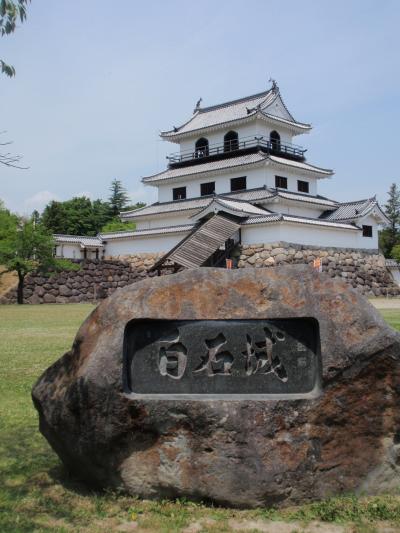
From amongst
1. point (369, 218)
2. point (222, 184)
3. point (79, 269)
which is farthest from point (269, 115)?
point (79, 269)

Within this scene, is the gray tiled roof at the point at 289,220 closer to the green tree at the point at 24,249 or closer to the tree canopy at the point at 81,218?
the green tree at the point at 24,249

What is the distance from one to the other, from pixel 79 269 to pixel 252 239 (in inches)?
379

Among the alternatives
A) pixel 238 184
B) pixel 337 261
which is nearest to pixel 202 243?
pixel 238 184

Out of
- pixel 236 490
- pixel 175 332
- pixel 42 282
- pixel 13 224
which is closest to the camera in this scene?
pixel 236 490

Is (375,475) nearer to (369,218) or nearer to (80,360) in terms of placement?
(80,360)

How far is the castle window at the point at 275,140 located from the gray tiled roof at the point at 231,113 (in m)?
1.13

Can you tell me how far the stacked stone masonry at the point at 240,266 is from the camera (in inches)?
1157

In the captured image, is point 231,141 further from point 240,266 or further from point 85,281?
point 85,281

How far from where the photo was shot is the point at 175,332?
3.79 m

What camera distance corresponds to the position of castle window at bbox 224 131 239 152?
1431 inches

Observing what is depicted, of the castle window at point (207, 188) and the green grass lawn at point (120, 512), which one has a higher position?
the castle window at point (207, 188)

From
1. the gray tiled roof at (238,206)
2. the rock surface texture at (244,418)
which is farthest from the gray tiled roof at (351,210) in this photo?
the rock surface texture at (244,418)

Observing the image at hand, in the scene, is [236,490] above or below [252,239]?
below

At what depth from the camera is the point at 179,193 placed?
37.8m
